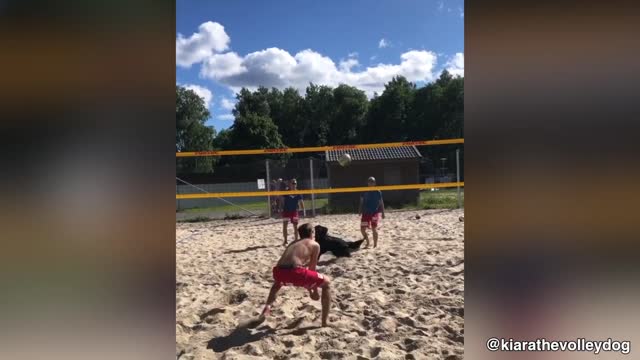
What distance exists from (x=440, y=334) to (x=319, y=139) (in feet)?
44.8

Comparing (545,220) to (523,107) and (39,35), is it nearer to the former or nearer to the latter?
(523,107)

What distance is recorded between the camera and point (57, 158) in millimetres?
1315

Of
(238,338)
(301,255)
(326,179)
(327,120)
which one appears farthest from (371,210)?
(327,120)

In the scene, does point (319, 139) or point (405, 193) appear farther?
point (319, 139)

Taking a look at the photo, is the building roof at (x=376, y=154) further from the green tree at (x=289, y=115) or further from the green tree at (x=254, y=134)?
the green tree at (x=289, y=115)

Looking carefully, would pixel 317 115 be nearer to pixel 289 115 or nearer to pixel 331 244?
pixel 289 115

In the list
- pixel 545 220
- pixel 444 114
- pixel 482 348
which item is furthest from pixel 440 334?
pixel 444 114

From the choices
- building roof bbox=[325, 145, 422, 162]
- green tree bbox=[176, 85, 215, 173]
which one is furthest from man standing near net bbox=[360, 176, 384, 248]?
building roof bbox=[325, 145, 422, 162]

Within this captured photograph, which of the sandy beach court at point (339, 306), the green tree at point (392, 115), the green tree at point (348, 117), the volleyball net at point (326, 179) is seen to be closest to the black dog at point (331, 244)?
the sandy beach court at point (339, 306)

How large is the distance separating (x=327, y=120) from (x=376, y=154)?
795 cm

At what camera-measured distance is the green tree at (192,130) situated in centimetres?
952

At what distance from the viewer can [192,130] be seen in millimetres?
13773

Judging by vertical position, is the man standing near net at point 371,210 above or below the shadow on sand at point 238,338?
above

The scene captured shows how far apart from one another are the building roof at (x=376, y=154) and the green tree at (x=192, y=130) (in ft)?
9.78
